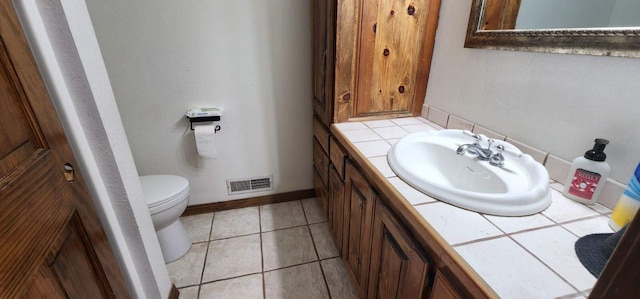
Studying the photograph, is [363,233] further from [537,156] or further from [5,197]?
[5,197]

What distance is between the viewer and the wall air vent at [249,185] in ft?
6.39

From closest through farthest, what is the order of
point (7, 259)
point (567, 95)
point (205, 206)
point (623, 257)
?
point (623, 257)
point (7, 259)
point (567, 95)
point (205, 206)

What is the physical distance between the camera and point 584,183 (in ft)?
2.32

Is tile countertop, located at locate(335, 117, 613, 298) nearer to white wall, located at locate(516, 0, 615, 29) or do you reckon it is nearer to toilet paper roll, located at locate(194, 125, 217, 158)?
white wall, located at locate(516, 0, 615, 29)

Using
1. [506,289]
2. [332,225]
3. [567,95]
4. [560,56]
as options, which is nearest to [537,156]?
[567,95]

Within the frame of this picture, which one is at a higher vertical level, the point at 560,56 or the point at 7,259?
the point at 560,56

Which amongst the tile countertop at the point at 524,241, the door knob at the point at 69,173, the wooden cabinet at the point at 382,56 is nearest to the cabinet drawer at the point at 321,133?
the wooden cabinet at the point at 382,56

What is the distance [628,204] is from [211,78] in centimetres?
178

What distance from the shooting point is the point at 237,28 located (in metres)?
1.56

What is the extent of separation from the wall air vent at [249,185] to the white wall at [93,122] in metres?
0.88

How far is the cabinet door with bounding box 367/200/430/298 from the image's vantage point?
69cm

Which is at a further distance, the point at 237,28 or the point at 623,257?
the point at 237,28

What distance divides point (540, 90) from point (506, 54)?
7.7 inches

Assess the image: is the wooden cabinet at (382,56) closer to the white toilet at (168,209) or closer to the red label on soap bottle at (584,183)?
the red label on soap bottle at (584,183)
